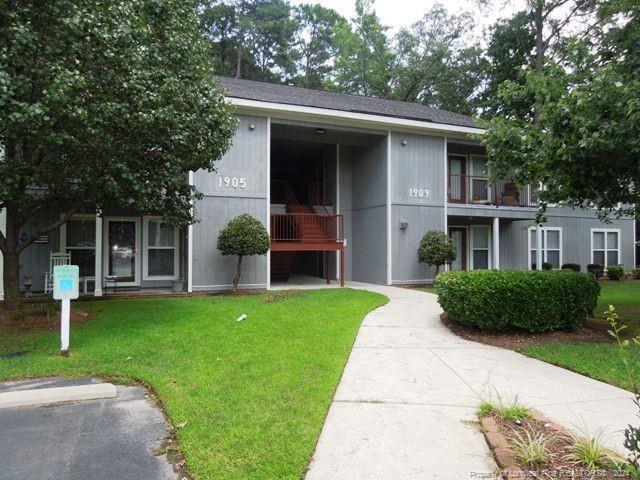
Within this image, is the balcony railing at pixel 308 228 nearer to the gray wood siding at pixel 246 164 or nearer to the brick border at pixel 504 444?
the gray wood siding at pixel 246 164

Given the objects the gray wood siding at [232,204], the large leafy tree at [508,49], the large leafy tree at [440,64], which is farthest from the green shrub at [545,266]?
the large leafy tree at [440,64]

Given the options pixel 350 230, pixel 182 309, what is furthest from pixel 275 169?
pixel 182 309

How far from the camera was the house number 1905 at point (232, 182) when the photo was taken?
11.8 m

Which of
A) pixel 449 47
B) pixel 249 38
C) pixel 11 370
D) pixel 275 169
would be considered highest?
pixel 249 38

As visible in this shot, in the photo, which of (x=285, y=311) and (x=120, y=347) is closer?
(x=120, y=347)

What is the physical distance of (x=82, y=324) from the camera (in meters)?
7.19

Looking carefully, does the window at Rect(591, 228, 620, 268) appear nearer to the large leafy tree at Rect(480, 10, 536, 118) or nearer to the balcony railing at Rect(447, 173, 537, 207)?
the balcony railing at Rect(447, 173, 537, 207)

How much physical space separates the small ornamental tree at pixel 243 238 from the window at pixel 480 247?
9081 mm

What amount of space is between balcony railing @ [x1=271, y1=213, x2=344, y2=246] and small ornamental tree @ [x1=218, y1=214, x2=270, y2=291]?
6.09 ft

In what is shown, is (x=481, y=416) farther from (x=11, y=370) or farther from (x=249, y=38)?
(x=249, y=38)

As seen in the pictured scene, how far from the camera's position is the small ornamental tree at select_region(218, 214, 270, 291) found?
10.8 m

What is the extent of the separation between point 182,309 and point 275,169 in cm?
1232

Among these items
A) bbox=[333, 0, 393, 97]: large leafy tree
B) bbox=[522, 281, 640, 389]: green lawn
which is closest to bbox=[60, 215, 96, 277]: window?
bbox=[522, 281, 640, 389]: green lawn

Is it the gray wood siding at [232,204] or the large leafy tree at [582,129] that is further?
the gray wood siding at [232,204]
